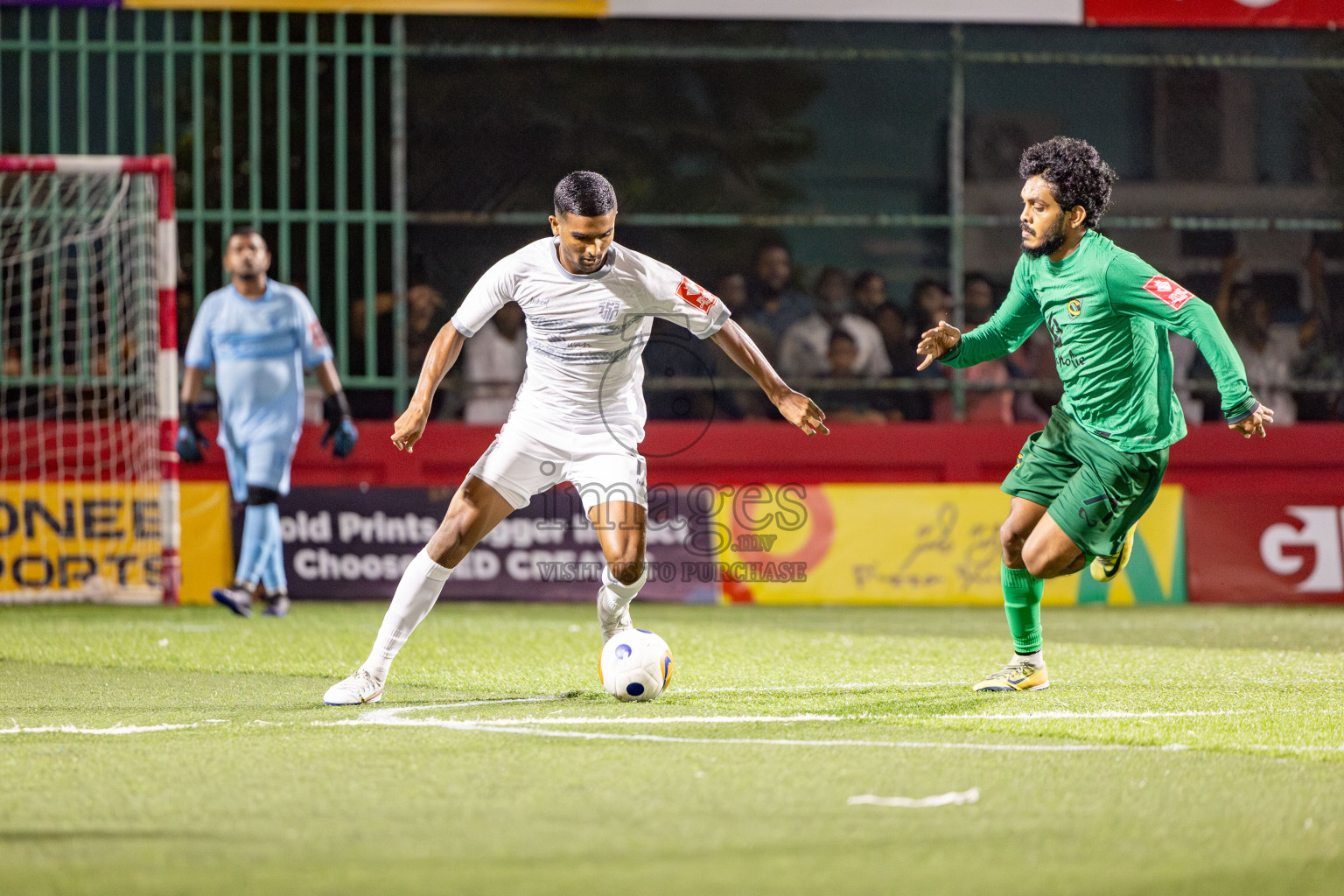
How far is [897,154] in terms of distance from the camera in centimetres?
1495

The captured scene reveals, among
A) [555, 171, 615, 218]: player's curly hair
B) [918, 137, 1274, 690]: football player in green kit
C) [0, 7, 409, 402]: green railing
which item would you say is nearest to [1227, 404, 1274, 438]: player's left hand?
[918, 137, 1274, 690]: football player in green kit

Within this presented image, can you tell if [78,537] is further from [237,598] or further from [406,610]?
[406,610]

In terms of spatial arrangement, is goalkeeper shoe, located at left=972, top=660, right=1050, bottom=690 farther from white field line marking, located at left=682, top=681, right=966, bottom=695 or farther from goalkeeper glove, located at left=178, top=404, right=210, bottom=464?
goalkeeper glove, located at left=178, top=404, right=210, bottom=464

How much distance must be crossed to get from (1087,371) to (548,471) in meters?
2.19

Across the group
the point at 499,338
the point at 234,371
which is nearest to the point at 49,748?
the point at 234,371

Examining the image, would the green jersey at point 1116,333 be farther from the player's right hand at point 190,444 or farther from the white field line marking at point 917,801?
the player's right hand at point 190,444

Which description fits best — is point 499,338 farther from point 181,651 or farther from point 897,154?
point 181,651

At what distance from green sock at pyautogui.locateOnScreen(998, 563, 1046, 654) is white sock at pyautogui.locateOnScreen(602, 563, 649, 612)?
1.55 m

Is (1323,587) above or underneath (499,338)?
underneath

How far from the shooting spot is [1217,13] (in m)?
13.4

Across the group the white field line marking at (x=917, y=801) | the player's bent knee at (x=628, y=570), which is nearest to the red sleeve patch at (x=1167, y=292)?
the player's bent knee at (x=628, y=570)

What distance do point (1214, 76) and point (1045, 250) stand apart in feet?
27.4

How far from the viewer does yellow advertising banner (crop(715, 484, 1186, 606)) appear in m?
12.5

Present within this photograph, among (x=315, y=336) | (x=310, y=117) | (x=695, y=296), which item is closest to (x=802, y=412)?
(x=695, y=296)
